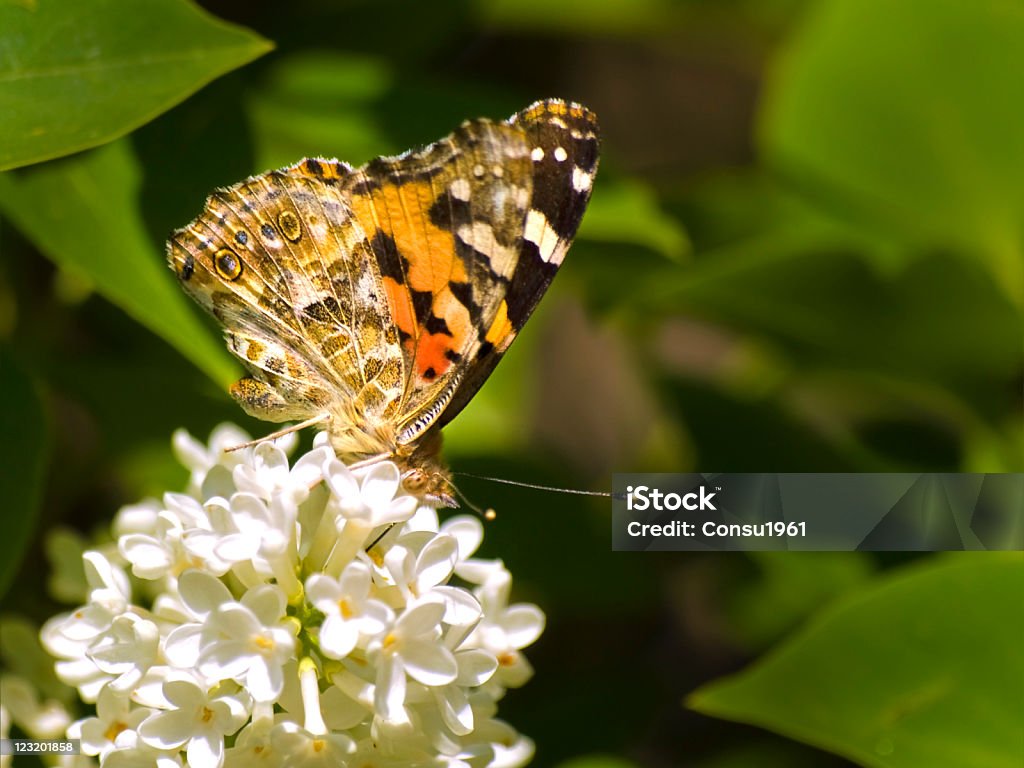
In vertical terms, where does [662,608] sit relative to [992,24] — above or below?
below

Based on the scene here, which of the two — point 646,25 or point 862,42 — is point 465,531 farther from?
point 646,25

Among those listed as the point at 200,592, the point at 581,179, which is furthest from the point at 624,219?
the point at 200,592

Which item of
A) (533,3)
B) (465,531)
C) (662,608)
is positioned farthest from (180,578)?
(533,3)

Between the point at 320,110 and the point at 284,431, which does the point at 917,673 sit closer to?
the point at 284,431

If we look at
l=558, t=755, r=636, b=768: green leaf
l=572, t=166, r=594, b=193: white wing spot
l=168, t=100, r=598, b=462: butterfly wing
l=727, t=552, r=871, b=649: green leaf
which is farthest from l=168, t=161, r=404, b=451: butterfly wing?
l=727, t=552, r=871, b=649: green leaf

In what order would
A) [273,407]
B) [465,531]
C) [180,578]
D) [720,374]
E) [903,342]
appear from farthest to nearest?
[720,374], [903,342], [273,407], [465,531], [180,578]

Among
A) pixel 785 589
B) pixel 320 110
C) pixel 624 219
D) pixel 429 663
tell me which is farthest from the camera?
pixel 785 589
